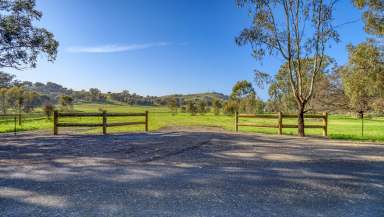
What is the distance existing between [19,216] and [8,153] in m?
6.38

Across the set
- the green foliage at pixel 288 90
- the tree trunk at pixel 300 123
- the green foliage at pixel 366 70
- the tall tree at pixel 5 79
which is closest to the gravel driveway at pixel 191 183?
the tree trunk at pixel 300 123

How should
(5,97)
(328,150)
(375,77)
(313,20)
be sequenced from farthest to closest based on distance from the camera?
(5,97), (375,77), (313,20), (328,150)

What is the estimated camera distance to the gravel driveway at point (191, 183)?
13.3ft

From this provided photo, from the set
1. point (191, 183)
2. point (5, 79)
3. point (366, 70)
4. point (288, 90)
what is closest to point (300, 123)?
point (366, 70)

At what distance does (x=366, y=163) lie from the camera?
24.0 ft

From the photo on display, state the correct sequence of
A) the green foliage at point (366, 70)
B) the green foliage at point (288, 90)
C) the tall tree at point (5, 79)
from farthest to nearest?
the green foliage at point (288, 90) < the green foliage at point (366, 70) < the tall tree at point (5, 79)

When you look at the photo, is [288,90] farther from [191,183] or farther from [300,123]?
[191,183]

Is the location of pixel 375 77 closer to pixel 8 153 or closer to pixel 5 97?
pixel 8 153

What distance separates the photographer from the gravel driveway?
4.05m

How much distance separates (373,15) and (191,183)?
712 inches

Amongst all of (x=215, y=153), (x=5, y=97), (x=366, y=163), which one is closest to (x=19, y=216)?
(x=215, y=153)

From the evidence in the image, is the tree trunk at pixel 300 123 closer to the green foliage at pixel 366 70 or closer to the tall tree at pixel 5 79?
the green foliage at pixel 366 70

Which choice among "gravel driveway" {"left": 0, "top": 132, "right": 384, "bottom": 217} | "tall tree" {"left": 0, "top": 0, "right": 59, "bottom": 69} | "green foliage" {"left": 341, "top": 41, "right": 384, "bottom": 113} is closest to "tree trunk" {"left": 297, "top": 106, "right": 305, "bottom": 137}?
"green foliage" {"left": 341, "top": 41, "right": 384, "bottom": 113}

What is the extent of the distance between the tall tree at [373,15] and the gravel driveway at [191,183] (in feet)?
39.5
